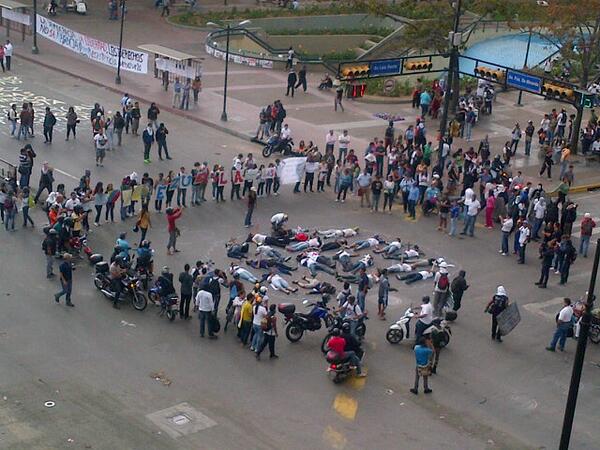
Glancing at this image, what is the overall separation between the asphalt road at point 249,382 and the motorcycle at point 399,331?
0.20m

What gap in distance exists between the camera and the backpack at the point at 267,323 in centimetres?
2216

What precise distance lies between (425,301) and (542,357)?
292cm

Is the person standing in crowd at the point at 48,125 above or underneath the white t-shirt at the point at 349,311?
above

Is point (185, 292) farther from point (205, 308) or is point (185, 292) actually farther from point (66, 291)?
point (66, 291)

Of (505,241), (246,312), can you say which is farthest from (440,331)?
(505,241)

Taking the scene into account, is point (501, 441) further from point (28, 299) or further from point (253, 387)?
point (28, 299)

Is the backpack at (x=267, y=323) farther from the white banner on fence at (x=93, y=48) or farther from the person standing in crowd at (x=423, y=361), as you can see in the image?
the white banner on fence at (x=93, y=48)

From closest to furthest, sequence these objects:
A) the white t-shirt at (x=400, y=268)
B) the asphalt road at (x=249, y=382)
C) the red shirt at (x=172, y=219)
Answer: the asphalt road at (x=249, y=382), the red shirt at (x=172, y=219), the white t-shirt at (x=400, y=268)

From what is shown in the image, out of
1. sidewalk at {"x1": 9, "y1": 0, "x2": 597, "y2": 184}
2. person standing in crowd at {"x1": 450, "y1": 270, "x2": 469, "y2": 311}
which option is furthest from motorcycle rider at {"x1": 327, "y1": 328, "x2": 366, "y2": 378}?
sidewalk at {"x1": 9, "y1": 0, "x2": 597, "y2": 184}

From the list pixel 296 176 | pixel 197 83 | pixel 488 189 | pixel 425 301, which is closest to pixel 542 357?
pixel 425 301

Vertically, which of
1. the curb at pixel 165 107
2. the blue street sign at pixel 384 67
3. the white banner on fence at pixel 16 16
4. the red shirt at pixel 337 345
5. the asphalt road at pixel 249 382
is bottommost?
the asphalt road at pixel 249 382

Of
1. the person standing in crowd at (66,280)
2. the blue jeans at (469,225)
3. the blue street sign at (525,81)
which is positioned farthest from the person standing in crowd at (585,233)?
the person standing in crowd at (66,280)

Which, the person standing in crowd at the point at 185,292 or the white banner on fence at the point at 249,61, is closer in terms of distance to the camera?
the person standing in crowd at the point at 185,292

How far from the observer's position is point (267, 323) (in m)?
22.2
